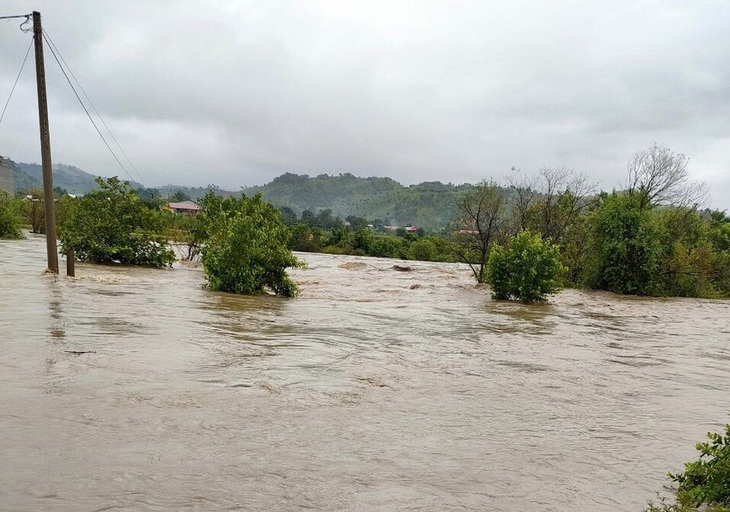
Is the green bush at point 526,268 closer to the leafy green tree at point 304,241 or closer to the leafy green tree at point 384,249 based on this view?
the leafy green tree at point 384,249

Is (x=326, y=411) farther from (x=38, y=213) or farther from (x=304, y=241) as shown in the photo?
(x=304, y=241)

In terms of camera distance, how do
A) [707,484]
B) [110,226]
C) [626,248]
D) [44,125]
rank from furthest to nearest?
[626,248]
[110,226]
[44,125]
[707,484]

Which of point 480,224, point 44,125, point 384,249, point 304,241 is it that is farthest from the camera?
point 304,241

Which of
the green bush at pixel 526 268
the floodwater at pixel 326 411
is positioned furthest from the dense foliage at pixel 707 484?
the green bush at pixel 526 268

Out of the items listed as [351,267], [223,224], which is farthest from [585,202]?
[223,224]

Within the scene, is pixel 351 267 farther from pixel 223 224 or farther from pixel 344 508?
pixel 344 508

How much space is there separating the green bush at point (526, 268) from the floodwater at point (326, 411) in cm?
796

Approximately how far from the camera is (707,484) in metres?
4.13

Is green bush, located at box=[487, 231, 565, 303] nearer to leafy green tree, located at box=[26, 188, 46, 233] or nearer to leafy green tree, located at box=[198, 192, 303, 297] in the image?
leafy green tree, located at box=[198, 192, 303, 297]

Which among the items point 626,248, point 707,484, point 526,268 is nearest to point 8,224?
point 526,268

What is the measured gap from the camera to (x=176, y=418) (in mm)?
5633

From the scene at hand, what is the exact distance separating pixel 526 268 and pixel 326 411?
57.0 ft

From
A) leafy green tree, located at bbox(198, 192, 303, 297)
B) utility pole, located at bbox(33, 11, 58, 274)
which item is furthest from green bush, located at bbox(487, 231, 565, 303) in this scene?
utility pole, located at bbox(33, 11, 58, 274)

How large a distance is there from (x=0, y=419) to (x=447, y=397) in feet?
16.1
